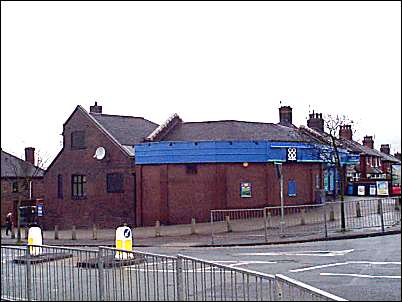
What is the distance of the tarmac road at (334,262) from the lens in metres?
9.82

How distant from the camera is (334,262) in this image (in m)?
14.6

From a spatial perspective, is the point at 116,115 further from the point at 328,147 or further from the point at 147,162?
the point at 328,147

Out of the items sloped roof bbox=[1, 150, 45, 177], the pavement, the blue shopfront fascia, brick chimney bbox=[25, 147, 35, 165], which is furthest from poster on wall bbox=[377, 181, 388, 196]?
brick chimney bbox=[25, 147, 35, 165]

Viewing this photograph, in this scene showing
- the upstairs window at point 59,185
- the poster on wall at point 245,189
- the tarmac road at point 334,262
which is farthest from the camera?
the upstairs window at point 59,185

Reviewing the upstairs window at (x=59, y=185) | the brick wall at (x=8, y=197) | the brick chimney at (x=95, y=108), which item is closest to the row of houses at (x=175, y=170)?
the upstairs window at (x=59, y=185)

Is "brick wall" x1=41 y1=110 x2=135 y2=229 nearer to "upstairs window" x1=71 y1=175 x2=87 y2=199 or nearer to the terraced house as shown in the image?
the terraced house

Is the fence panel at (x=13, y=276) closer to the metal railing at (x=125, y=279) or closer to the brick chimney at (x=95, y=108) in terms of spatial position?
the metal railing at (x=125, y=279)

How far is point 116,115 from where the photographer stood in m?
38.7

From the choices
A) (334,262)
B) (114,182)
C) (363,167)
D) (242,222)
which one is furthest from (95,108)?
(334,262)

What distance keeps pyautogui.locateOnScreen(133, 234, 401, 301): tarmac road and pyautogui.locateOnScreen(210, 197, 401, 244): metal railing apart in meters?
1.70

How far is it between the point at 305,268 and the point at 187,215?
663 inches

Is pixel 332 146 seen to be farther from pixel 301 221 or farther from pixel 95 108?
pixel 95 108

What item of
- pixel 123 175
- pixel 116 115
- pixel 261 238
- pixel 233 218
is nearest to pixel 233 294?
pixel 261 238

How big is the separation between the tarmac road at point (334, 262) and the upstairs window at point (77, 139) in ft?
49.5
